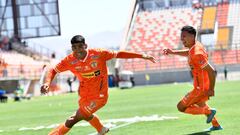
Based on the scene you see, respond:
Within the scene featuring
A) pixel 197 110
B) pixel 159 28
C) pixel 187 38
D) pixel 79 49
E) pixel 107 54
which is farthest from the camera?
pixel 159 28

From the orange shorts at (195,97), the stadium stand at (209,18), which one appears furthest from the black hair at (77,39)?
the stadium stand at (209,18)

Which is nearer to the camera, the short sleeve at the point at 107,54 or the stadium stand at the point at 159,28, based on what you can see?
the short sleeve at the point at 107,54

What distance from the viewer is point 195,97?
933 centimetres

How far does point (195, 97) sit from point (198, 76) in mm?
363

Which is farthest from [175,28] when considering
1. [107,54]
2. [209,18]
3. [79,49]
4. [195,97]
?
[79,49]

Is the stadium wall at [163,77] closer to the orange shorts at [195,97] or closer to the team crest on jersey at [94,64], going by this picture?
the orange shorts at [195,97]

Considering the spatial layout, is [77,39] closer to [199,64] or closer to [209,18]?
[199,64]

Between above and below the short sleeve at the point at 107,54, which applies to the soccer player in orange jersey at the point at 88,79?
below

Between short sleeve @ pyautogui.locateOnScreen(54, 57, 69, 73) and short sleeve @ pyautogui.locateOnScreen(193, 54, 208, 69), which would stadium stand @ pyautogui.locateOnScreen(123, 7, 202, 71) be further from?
short sleeve @ pyautogui.locateOnScreen(54, 57, 69, 73)

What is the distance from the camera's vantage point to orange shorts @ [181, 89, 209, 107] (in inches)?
365

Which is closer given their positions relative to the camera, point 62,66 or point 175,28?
point 62,66

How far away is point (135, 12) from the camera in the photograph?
61969 millimetres

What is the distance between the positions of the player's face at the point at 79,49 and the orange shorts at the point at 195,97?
2.03m

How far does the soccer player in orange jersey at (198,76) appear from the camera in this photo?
8.82 meters
